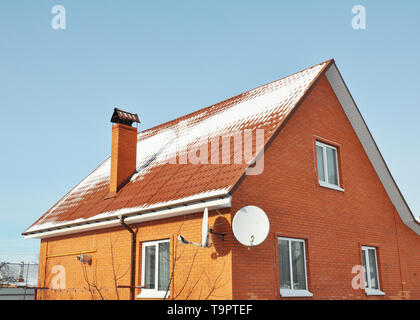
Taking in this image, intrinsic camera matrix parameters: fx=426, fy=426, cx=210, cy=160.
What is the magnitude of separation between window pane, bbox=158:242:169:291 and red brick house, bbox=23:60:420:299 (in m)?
0.03

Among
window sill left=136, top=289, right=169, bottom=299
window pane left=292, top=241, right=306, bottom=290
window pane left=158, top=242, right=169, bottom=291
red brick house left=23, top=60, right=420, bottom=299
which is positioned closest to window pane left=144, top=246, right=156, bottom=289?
red brick house left=23, top=60, right=420, bottom=299

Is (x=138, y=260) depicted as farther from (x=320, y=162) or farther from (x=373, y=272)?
(x=373, y=272)

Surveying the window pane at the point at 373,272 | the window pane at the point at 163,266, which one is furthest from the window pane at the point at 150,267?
the window pane at the point at 373,272

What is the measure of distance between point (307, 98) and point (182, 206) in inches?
189

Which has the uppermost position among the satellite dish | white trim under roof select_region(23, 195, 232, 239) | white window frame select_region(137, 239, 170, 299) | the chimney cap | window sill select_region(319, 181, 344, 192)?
the chimney cap

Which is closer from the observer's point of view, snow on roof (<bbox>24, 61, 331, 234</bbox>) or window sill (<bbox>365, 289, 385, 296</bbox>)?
snow on roof (<bbox>24, 61, 331, 234</bbox>)

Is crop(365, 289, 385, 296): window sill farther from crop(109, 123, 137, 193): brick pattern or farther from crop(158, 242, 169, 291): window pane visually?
crop(109, 123, 137, 193): brick pattern

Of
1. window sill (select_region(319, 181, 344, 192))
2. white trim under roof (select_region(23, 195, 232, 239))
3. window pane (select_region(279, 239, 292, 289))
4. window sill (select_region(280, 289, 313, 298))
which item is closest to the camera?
white trim under roof (select_region(23, 195, 232, 239))

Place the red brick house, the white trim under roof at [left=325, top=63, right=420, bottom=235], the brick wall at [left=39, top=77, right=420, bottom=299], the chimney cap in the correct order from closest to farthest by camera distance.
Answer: the brick wall at [left=39, top=77, right=420, bottom=299], the red brick house, the white trim under roof at [left=325, top=63, right=420, bottom=235], the chimney cap

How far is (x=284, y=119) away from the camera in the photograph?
387 inches

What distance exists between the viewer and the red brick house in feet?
29.0
